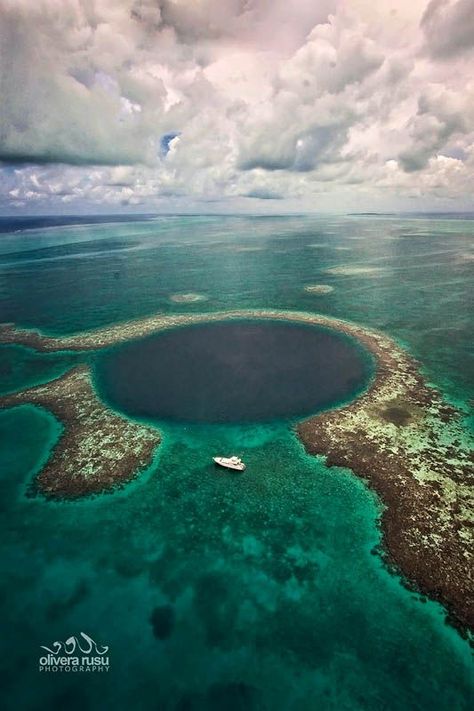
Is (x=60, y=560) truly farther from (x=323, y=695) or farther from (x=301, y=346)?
(x=301, y=346)

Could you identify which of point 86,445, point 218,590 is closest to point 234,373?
point 86,445

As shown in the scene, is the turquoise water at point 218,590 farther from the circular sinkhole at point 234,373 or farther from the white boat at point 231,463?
the circular sinkhole at point 234,373

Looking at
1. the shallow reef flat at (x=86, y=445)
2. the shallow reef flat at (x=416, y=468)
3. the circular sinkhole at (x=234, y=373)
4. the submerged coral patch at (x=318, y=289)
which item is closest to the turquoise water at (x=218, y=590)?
the shallow reef flat at (x=86, y=445)

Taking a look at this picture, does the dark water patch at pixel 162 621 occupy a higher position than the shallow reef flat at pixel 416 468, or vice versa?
the shallow reef flat at pixel 416 468

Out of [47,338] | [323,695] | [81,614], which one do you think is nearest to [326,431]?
[323,695]

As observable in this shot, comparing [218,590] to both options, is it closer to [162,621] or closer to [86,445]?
[162,621]
